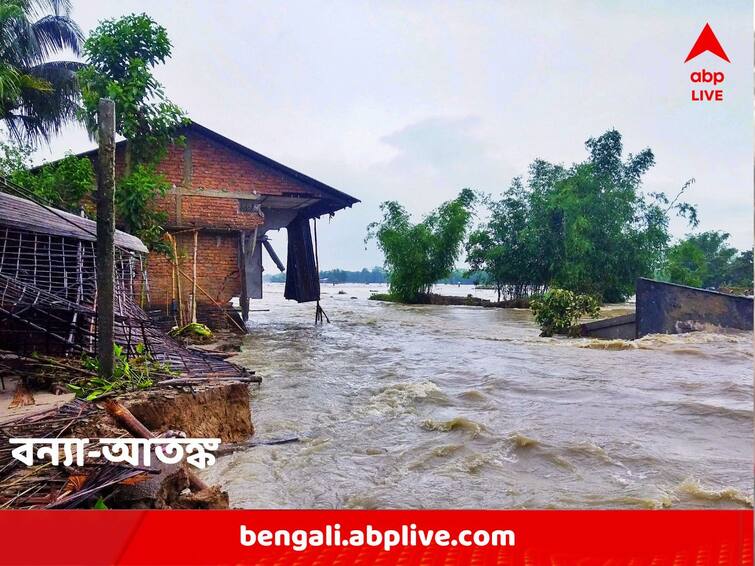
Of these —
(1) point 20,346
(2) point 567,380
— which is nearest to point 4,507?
(1) point 20,346

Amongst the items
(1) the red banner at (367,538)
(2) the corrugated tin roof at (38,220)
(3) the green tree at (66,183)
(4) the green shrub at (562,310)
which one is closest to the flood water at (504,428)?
(1) the red banner at (367,538)

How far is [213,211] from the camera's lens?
7352 mm

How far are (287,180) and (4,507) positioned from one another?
6684 millimetres

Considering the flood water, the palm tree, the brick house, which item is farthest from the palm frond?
the brick house

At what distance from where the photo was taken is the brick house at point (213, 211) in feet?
22.0

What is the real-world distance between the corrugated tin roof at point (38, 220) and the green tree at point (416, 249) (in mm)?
9669

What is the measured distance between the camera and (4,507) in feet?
5.10

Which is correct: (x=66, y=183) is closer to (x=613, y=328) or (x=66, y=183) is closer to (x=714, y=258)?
(x=714, y=258)

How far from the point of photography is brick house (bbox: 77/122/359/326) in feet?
22.0

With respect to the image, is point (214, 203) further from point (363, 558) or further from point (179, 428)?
point (363, 558)

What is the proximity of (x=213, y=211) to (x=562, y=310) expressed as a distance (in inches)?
229

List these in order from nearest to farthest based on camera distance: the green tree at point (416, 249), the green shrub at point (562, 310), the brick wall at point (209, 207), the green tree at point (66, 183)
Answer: the green tree at point (66, 183) → the brick wall at point (209, 207) → the green shrub at point (562, 310) → the green tree at point (416, 249)

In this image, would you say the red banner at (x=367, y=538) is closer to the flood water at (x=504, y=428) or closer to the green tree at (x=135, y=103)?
the flood water at (x=504, y=428)

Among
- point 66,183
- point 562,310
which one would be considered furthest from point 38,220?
point 562,310
